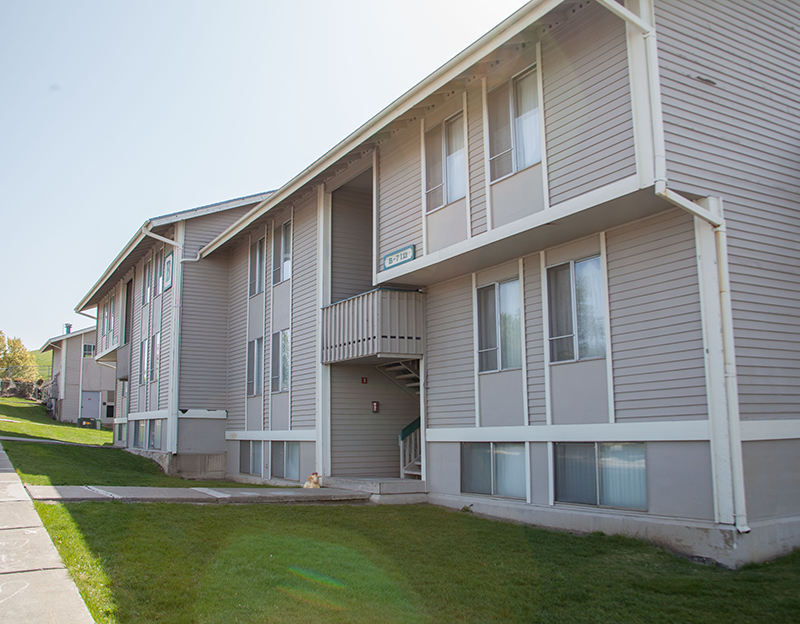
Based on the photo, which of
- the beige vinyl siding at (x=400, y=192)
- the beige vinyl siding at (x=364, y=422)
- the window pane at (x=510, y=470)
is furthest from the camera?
the beige vinyl siding at (x=364, y=422)

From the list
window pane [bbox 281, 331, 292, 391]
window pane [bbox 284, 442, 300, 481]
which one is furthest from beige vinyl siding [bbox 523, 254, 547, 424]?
window pane [bbox 281, 331, 292, 391]

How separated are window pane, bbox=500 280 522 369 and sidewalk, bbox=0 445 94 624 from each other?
709cm

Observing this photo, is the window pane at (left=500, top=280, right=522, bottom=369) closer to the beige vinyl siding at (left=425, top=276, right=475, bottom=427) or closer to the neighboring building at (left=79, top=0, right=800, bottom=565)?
the neighboring building at (left=79, top=0, right=800, bottom=565)

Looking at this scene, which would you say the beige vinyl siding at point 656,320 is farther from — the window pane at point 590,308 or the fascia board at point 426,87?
the fascia board at point 426,87

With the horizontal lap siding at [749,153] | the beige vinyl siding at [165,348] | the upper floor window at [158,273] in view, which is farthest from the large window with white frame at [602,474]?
the upper floor window at [158,273]

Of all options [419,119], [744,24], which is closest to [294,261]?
[419,119]

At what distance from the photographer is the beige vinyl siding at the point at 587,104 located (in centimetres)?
902

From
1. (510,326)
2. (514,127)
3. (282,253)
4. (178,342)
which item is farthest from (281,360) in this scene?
(514,127)

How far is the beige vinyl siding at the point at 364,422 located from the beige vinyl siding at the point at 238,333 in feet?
18.3

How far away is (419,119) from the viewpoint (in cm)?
1326

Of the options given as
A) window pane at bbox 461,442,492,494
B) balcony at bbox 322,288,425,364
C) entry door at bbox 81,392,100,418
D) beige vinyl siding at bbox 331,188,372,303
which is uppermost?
beige vinyl siding at bbox 331,188,372,303

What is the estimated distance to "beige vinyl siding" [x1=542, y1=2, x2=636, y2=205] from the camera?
902cm

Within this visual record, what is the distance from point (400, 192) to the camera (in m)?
13.7

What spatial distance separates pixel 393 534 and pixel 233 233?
40.3ft
